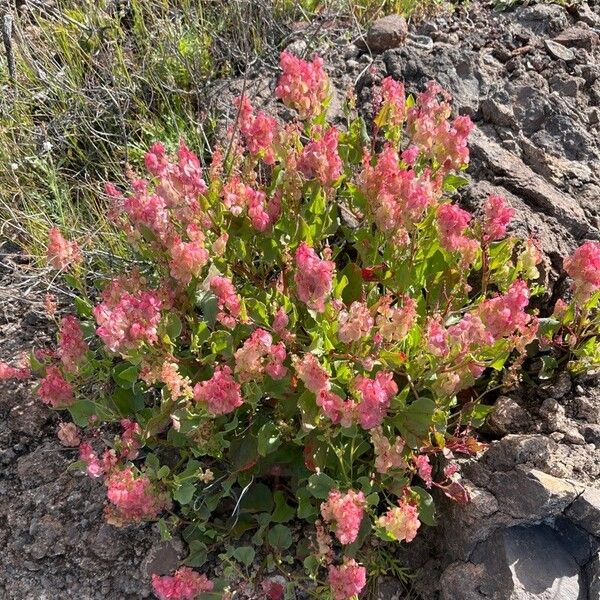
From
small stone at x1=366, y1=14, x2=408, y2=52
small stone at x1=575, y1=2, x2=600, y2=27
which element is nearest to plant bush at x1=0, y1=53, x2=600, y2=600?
small stone at x1=366, y1=14, x2=408, y2=52

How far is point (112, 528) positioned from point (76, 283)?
2.81ft

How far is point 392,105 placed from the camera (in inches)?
99.1

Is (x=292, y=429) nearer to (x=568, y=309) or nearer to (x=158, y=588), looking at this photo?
(x=158, y=588)

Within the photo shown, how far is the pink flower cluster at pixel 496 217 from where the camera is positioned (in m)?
2.27

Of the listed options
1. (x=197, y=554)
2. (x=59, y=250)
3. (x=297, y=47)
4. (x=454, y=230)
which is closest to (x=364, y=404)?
(x=454, y=230)

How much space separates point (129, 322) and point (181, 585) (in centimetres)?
77

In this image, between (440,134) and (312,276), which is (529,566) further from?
(440,134)

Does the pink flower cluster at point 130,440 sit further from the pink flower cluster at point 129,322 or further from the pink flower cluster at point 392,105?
the pink flower cluster at point 392,105

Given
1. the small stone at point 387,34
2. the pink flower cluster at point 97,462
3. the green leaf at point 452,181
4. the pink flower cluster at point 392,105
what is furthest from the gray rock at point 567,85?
the pink flower cluster at point 97,462

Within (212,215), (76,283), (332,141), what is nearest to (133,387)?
(76,283)

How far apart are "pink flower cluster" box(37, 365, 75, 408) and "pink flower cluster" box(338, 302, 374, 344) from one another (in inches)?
34.3

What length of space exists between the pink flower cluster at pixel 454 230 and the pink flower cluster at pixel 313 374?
0.57 m

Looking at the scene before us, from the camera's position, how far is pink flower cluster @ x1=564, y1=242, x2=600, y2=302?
6.90 ft

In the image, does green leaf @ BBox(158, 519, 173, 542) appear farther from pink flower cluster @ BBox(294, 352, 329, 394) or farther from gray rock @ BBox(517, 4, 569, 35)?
gray rock @ BBox(517, 4, 569, 35)
